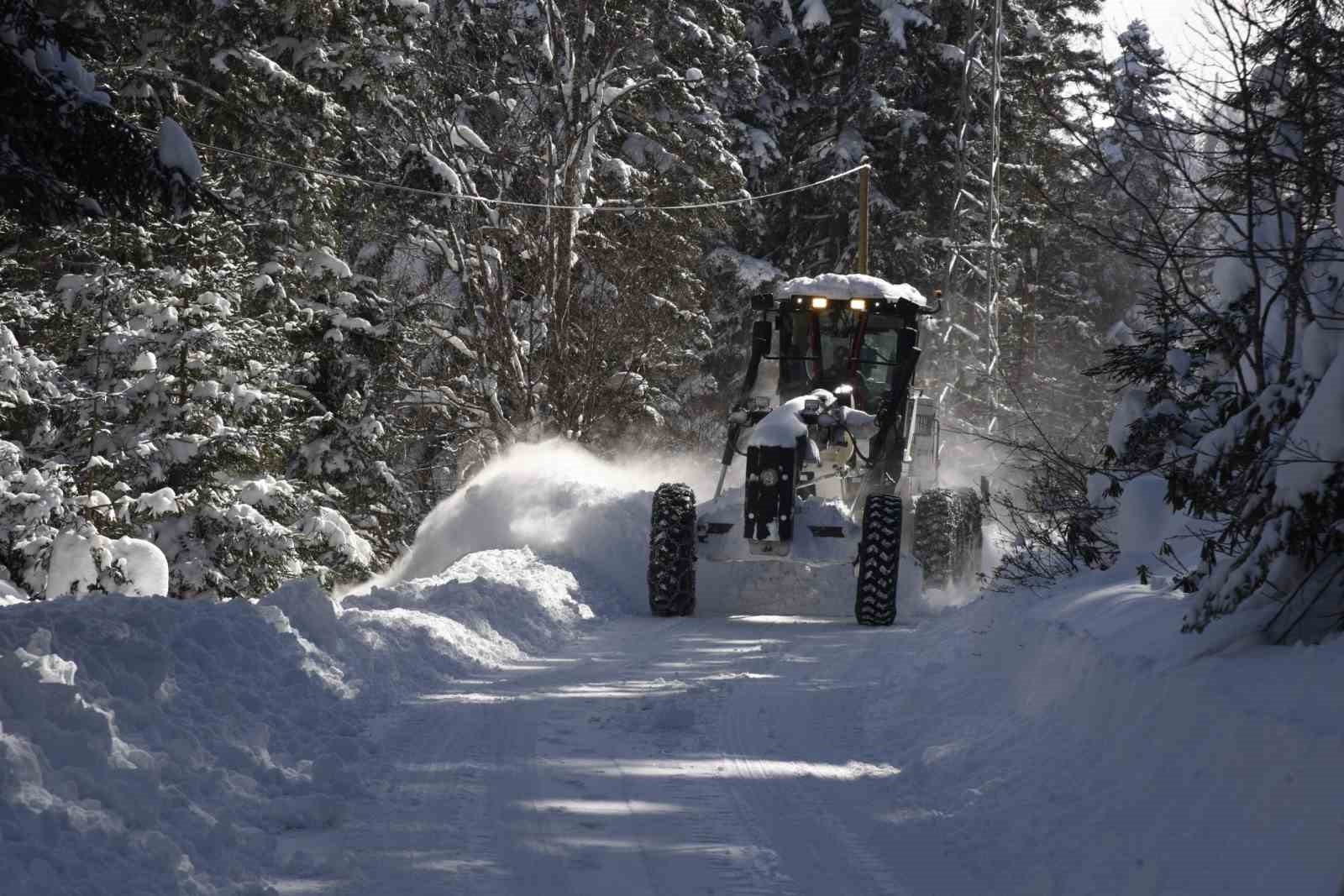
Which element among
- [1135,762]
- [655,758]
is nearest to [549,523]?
[655,758]

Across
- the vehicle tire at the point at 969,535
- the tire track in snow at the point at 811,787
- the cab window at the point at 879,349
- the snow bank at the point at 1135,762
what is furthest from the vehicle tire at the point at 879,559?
the snow bank at the point at 1135,762

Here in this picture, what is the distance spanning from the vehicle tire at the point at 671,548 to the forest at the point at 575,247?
2.97 metres

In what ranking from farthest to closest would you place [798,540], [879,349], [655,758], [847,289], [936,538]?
[879,349], [847,289], [936,538], [798,540], [655,758]

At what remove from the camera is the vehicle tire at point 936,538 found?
45.5ft

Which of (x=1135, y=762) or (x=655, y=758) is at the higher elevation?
(x=1135, y=762)

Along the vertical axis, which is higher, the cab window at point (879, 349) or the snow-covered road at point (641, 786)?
the cab window at point (879, 349)

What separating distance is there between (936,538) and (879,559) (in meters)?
1.52

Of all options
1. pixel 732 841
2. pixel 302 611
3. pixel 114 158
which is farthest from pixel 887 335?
pixel 732 841

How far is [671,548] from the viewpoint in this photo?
12.9 m

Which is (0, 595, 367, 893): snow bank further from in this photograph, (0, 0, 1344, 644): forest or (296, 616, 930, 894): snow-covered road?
(0, 0, 1344, 644): forest

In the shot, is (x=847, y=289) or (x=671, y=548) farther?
(x=847, y=289)

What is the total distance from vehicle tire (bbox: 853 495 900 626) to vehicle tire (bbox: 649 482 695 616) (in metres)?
1.59

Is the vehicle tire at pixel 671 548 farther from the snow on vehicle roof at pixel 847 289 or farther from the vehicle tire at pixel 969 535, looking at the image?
the vehicle tire at pixel 969 535

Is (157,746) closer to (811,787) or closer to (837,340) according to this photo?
(811,787)
